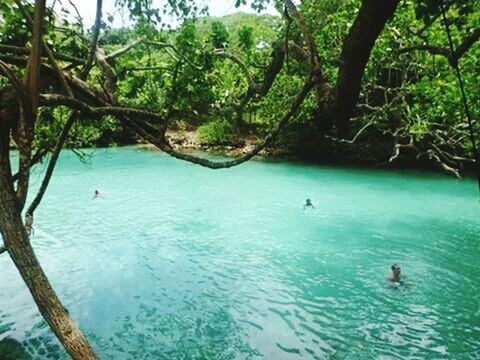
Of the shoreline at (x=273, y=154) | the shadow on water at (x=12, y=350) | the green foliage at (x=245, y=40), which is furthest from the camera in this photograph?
the shoreline at (x=273, y=154)

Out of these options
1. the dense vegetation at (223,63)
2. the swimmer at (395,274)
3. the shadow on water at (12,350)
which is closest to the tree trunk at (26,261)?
the dense vegetation at (223,63)

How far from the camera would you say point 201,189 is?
21.5 m

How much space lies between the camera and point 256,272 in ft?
36.4

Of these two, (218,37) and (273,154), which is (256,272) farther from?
(273,154)

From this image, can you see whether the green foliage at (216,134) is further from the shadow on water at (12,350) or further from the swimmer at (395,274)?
the shadow on water at (12,350)

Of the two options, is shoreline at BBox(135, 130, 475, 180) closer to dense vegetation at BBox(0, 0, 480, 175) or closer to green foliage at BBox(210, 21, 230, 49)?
dense vegetation at BBox(0, 0, 480, 175)

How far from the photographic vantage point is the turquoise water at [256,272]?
7523 mm

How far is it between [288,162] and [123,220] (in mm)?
Result: 16224

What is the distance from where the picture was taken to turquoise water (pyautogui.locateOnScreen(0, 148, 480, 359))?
24.7 feet

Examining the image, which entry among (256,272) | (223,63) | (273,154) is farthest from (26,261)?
(273,154)

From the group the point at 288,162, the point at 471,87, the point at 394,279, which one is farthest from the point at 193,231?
the point at 288,162

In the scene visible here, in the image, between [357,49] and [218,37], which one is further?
[218,37]

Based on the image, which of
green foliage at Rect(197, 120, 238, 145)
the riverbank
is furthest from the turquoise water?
green foliage at Rect(197, 120, 238, 145)

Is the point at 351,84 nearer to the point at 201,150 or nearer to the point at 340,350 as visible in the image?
the point at 340,350
